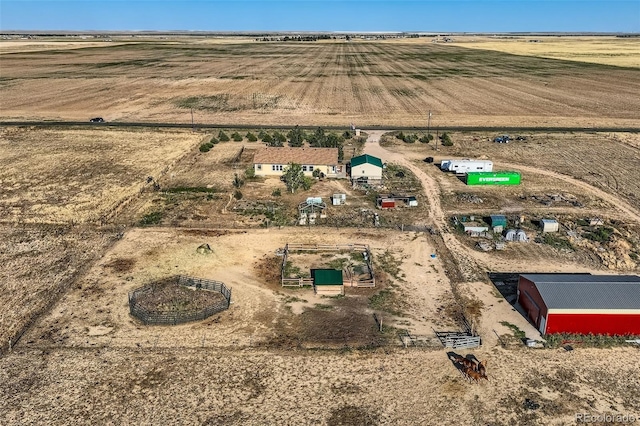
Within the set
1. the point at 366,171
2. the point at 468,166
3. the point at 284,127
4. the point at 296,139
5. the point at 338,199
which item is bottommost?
the point at 338,199

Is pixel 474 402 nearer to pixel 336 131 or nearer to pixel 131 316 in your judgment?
pixel 131 316

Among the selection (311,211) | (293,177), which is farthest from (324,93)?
(311,211)

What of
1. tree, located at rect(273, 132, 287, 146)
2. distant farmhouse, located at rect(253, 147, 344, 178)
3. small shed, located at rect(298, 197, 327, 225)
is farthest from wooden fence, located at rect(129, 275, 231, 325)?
tree, located at rect(273, 132, 287, 146)

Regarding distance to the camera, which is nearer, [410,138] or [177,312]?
[177,312]

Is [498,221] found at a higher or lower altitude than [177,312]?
higher

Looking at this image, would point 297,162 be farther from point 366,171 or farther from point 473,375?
point 473,375

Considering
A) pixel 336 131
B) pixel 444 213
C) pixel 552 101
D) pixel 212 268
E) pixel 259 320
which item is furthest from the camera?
pixel 552 101

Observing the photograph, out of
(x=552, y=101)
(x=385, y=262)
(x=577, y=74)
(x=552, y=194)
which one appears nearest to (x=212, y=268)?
(x=385, y=262)
